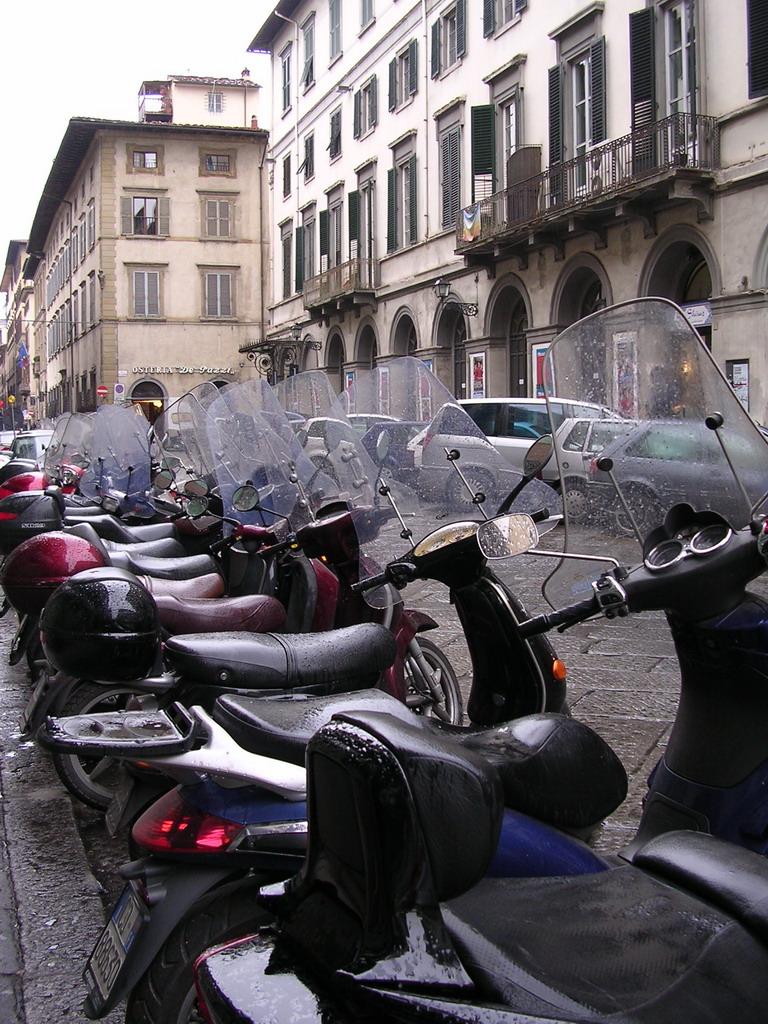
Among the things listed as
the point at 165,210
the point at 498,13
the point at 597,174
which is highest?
the point at 165,210

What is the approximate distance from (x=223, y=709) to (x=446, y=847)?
1134 millimetres

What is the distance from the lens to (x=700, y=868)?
151 cm

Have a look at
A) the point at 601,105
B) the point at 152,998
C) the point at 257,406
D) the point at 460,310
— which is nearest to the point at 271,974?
the point at 152,998

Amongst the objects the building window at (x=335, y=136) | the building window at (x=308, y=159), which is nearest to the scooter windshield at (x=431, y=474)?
the building window at (x=335, y=136)

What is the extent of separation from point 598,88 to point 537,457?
16.0m

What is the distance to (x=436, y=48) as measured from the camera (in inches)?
904

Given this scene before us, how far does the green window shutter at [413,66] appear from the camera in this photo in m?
24.0

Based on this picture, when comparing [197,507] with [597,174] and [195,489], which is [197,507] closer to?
[195,489]

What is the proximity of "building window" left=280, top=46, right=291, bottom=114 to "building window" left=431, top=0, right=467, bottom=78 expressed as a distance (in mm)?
11268

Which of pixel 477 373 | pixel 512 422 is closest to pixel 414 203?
pixel 477 373

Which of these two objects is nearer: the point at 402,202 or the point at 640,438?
the point at 640,438

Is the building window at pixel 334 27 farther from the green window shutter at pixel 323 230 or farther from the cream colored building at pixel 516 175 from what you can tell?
the green window shutter at pixel 323 230

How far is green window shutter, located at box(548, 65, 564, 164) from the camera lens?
60.7ft

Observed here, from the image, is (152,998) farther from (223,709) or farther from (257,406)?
(257,406)
